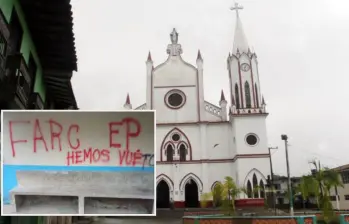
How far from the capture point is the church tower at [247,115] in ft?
101

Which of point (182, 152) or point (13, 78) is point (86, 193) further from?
point (182, 152)

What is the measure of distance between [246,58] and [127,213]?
33.9 m

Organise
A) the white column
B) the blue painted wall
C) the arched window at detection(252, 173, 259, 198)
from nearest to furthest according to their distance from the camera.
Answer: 1. the blue painted wall
2. the arched window at detection(252, 173, 259, 198)
3. the white column

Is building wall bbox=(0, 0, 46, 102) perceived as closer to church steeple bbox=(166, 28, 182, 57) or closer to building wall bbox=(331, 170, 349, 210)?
church steeple bbox=(166, 28, 182, 57)

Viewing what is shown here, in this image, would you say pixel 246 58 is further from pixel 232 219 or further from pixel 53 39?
pixel 53 39

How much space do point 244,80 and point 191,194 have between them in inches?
459

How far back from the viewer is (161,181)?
106 ft

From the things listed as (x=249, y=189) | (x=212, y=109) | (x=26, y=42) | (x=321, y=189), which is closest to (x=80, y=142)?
(x=26, y=42)

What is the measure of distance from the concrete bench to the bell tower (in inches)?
1225

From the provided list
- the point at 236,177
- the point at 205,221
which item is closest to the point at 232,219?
the point at 205,221

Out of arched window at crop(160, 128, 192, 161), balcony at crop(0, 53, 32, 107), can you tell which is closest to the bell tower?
arched window at crop(160, 128, 192, 161)

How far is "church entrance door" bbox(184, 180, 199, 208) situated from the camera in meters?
32.2

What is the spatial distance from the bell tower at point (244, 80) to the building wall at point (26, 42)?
25.9 m

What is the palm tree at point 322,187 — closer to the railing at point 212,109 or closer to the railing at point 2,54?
the railing at point 2,54
